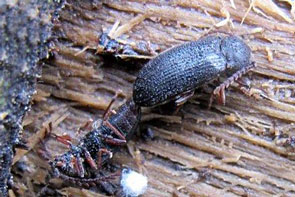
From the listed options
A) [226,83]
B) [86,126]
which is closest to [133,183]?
[86,126]

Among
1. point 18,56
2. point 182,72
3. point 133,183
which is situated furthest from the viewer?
point 133,183

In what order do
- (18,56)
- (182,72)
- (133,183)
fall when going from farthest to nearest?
(133,183) → (182,72) → (18,56)

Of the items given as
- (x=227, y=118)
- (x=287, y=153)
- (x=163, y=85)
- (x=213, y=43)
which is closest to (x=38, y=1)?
(x=163, y=85)

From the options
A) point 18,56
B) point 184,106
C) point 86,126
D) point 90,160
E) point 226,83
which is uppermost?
point 18,56

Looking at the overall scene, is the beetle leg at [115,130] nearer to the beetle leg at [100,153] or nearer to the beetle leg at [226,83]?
the beetle leg at [100,153]

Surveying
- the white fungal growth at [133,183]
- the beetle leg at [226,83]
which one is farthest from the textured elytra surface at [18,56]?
the beetle leg at [226,83]

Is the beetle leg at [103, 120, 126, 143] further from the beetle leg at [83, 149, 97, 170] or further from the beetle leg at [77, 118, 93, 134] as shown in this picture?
the beetle leg at [83, 149, 97, 170]

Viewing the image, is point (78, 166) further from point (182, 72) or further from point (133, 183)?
point (182, 72)
